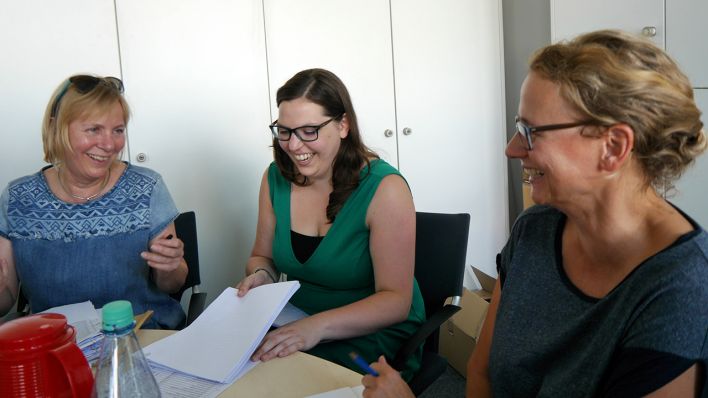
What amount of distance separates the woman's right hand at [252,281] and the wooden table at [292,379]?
273 mm

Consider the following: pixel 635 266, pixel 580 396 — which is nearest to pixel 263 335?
pixel 580 396

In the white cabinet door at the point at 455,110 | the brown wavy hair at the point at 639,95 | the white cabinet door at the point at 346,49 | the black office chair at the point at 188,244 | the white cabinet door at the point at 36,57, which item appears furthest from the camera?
the white cabinet door at the point at 455,110

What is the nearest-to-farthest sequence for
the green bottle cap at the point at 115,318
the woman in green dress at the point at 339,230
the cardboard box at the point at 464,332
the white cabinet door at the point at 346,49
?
the green bottle cap at the point at 115,318
the woman in green dress at the point at 339,230
the cardboard box at the point at 464,332
the white cabinet door at the point at 346,49

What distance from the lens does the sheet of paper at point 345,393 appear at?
1.05 meters

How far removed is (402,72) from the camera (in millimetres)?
2939

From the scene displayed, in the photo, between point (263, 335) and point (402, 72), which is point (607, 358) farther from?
point (402, 72)

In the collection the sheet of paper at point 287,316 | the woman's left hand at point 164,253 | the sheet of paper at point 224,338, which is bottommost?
the sheet of paper at point 287,316

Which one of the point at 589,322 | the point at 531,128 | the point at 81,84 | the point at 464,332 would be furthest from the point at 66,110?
the point at 464,332

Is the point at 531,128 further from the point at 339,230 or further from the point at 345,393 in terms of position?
the point at 339,230

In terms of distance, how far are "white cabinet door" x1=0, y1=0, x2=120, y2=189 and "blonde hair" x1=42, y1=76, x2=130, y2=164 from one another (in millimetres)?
762

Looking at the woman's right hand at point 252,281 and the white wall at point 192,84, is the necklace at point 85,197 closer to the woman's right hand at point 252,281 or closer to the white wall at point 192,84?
the woman's right hand at point 252,281

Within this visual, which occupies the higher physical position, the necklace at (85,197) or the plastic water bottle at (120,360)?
the necklace at (85,197)

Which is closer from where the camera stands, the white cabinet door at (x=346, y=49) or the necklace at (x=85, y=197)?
the necklace at (x=85, y=197)

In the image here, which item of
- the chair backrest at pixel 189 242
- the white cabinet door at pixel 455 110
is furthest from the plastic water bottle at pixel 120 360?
the white cabinet door at pixel 455 110
